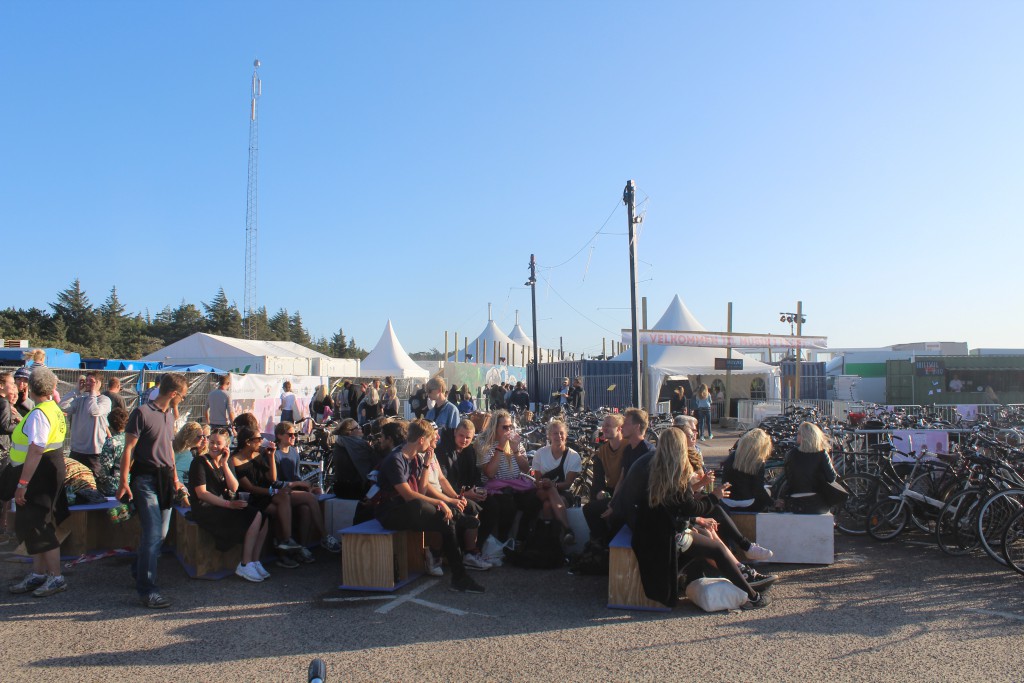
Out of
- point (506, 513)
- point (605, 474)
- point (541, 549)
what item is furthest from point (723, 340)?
point (541, 549)

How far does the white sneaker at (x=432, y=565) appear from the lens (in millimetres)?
6250

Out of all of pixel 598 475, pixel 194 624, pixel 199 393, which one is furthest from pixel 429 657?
pixel 199 393

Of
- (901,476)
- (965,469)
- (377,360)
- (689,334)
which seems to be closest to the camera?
(965,469)

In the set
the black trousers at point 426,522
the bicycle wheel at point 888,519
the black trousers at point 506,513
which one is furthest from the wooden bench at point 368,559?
the bicycle wheel at point 888,519

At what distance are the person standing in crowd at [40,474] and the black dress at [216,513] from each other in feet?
3.03

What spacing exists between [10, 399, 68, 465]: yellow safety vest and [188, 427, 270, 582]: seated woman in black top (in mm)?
951

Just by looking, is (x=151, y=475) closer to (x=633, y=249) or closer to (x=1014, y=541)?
(x=1014, y=541)

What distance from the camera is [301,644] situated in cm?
468

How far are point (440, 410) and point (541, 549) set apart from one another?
2674mm

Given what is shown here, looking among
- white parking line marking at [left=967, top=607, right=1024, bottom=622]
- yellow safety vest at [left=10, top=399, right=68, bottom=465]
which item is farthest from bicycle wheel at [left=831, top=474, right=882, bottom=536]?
yellow safety vest at [left=10, top=399, right=68, bottom=465]

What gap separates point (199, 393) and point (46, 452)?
37.6 feet

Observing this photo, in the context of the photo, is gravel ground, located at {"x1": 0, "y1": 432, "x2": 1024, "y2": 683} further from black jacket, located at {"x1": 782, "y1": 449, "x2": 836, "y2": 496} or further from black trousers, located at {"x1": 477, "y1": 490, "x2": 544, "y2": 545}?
A: black jacket, located at {"x1": 782, "y1": 449, "x2": 836, "y2": 496}

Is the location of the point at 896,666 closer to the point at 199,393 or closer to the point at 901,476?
the point at 901,476

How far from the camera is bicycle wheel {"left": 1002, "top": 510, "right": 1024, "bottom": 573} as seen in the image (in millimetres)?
6047
